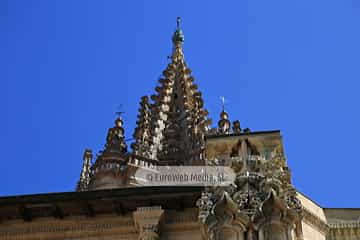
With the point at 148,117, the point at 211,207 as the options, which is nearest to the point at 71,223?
the point at 211,207

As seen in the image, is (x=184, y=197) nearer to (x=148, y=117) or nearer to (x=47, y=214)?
(x=47, y=214)

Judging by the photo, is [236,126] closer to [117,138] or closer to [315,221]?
[117,138]

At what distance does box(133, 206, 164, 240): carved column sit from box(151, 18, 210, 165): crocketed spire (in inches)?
1222

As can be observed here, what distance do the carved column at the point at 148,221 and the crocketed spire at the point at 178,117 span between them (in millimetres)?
31029

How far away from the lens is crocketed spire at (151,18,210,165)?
52219 mm

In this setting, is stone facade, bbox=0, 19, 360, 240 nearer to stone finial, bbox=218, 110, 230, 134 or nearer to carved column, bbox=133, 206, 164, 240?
carved column, bbox=133, 206, 164, 240

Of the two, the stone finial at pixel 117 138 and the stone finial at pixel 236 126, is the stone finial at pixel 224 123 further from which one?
the stone finial at pixel 117 138

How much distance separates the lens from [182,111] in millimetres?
59719

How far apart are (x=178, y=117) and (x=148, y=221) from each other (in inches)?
1737

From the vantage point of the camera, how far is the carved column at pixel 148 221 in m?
15.3

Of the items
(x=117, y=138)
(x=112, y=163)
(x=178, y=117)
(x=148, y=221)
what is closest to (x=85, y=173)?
(x=112, y=163)

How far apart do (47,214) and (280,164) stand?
5.00 metres

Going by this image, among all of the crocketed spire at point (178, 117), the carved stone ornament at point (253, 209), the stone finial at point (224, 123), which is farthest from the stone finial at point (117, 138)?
the carved stone ornament at point (253, 209)

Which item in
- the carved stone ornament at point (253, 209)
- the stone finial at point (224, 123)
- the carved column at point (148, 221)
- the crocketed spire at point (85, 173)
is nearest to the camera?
the carved stone ornament at point (253, 209)
